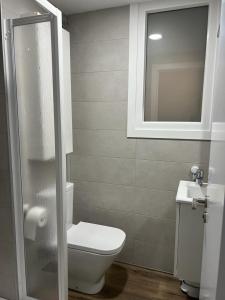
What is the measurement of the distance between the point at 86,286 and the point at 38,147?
1266 mm

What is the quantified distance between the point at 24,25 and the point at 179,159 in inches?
57.1

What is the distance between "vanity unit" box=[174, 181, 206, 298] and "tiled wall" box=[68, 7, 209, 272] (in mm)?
336

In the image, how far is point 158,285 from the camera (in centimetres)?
192

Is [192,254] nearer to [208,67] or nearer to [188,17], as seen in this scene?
[208,67]

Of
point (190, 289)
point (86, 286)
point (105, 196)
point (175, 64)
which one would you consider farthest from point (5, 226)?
point (175, 64)

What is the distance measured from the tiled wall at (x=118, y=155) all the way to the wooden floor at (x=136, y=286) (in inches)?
4.1

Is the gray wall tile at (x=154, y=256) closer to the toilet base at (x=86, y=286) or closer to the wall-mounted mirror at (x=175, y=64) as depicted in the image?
the toilet base at (x=86, y=286)

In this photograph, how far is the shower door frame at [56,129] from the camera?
1.08m

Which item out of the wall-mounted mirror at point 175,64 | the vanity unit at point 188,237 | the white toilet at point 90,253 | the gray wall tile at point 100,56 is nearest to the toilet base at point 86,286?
the white toilet at point 90,253

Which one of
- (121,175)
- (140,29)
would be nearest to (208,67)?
(140,29)

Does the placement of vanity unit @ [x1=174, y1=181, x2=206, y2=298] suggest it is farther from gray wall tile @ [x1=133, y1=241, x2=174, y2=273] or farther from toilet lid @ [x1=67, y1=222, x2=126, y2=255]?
toilet lid @ [x1=67, y1=222, x2=126, y2=255]

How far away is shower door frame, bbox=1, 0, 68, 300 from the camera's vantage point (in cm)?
108

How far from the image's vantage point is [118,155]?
2.09 meters

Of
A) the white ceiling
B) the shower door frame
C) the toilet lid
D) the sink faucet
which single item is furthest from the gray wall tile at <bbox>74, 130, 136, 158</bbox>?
the white ceiling
